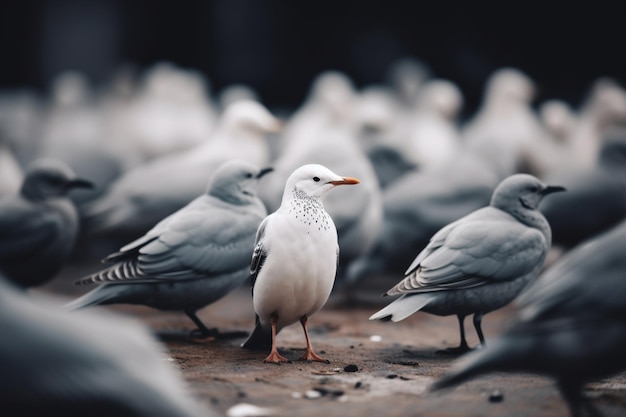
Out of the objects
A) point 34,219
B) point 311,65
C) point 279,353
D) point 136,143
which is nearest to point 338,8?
point 311,65

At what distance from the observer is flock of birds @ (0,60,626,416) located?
2820 millimetres

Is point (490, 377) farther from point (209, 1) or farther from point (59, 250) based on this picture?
point (209, 1)

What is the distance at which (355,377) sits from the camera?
4047 mm

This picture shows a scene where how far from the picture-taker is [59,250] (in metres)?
5.74

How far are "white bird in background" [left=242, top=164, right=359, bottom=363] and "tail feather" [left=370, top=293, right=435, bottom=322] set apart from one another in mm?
319

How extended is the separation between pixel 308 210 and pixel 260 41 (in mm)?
11764

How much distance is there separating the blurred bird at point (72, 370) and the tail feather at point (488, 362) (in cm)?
97

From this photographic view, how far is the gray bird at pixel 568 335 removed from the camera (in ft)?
10.6

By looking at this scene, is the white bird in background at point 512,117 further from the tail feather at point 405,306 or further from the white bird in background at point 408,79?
the tail feather at point 405,306

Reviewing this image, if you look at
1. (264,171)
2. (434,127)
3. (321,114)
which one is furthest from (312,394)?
(434,127)

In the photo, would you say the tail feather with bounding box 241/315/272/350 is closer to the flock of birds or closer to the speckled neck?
the flock of birds

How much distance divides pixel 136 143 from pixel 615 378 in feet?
28.7

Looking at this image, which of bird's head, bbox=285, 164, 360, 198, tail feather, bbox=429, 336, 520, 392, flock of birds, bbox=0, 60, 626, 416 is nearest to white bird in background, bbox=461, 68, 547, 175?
flock of birds, bbox=0, 60, 626, 416

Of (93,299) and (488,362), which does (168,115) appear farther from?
(488,362)
